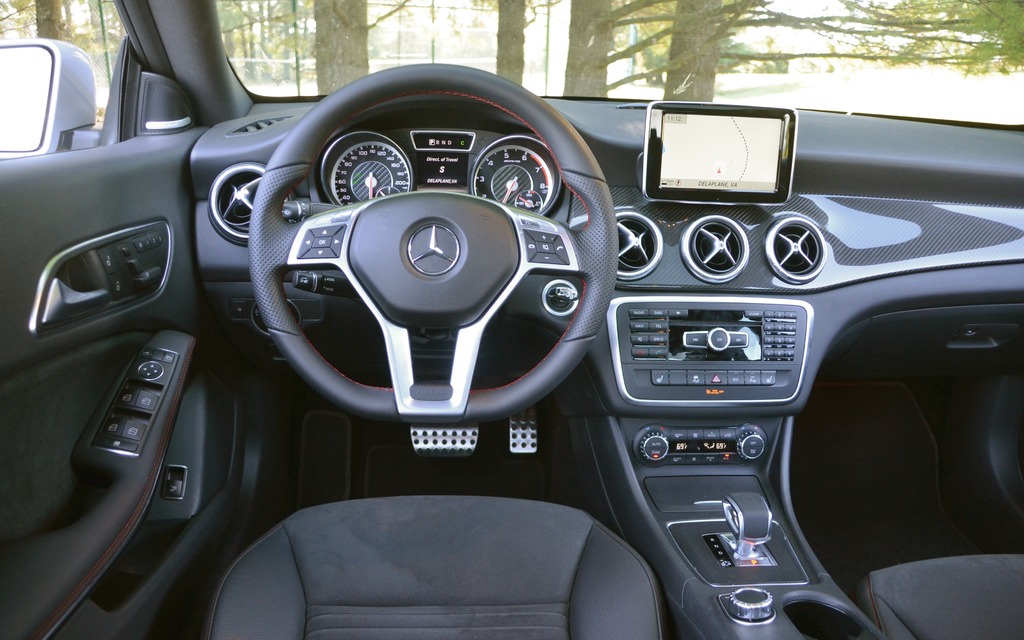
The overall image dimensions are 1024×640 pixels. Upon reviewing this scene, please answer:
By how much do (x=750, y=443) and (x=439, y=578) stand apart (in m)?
0.80

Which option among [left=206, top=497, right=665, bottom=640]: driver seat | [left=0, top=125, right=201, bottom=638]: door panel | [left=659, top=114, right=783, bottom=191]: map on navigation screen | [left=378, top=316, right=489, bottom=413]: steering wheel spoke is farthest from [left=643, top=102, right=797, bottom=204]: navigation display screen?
[left=0, top=125, right=201, bottom=638]: door panel

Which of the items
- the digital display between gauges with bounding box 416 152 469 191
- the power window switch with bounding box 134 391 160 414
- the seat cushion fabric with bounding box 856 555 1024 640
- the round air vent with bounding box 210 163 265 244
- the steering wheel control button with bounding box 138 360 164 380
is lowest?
the seat cushion fabric with bounding box 856 555 1024 640

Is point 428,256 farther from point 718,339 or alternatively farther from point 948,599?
point 948,599

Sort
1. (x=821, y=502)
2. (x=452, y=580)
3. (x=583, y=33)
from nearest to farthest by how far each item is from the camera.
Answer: (x=452, y=580) < (x=583, y=33) < (x=821, y=502)

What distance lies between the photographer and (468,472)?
7.84 ft

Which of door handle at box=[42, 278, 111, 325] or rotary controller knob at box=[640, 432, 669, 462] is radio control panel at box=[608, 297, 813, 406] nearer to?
rotary controller knob at box=[640, 432, 669, 462]

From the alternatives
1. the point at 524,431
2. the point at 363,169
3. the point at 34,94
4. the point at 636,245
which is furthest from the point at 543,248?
the point at 34,94

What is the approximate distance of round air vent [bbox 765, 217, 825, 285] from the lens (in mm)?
1768

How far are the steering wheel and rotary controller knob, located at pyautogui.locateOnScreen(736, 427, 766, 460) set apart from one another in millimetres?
642

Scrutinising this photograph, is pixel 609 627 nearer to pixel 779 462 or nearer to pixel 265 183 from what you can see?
pixel 779 462

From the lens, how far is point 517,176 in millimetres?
1700

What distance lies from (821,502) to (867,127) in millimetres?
1126

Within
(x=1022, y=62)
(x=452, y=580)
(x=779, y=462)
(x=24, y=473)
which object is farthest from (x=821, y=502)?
(x=24, y=473)

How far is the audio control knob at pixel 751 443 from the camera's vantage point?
182 centimetres
